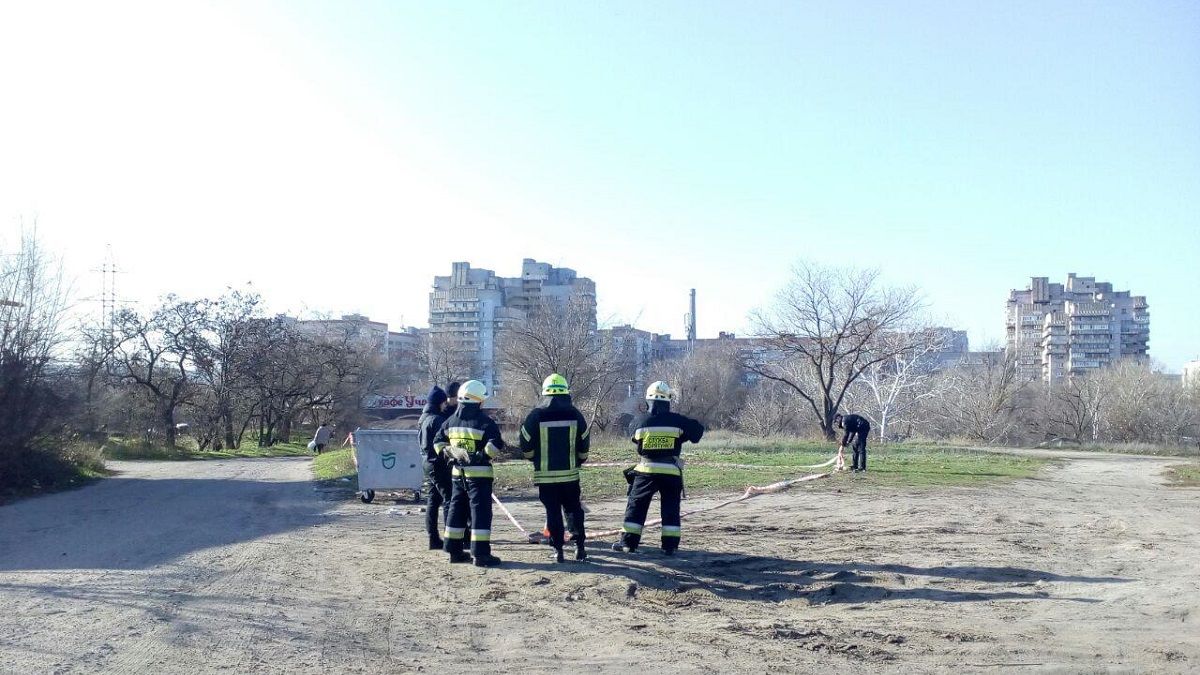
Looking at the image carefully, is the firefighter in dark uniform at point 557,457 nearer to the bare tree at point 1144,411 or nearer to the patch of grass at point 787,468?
the patch of grass at point 787,468

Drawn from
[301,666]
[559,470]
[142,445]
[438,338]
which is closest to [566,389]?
[559,470]

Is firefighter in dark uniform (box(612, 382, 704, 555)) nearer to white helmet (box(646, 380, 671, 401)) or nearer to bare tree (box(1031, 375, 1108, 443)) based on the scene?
white helmet (box(646, 380, 671, 401))

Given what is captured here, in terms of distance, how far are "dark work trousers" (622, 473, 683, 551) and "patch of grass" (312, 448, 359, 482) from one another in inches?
430

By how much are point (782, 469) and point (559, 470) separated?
14.8 m

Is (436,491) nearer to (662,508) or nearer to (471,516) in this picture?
(471,516)

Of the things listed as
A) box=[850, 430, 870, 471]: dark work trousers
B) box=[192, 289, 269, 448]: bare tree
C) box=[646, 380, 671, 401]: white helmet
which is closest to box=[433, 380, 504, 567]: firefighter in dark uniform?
box=[646, 380, 671, 401]: white helmet

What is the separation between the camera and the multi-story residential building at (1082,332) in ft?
339

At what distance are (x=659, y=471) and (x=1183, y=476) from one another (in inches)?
827

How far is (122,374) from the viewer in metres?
42.6

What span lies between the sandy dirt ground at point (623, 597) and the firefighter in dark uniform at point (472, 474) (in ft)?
0.97

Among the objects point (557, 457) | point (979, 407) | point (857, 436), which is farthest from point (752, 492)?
point (979, 407)

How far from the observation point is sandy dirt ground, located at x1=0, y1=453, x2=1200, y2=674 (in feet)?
21.8

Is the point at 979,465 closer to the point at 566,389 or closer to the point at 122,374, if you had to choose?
the point at 566,389

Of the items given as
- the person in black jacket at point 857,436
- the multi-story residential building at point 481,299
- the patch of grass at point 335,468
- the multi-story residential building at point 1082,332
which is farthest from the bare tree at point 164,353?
the multi-story residential building at point 1082,332
